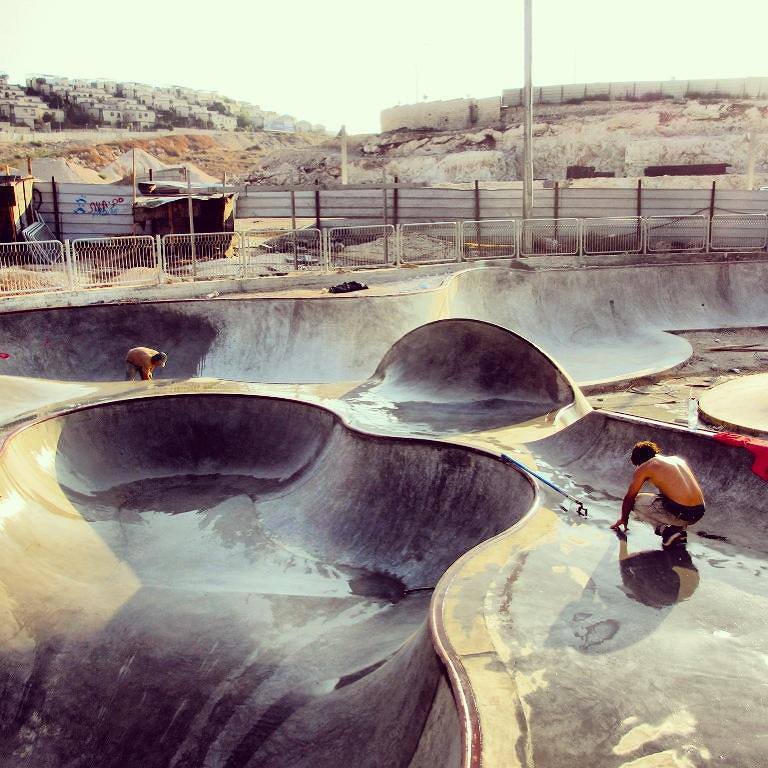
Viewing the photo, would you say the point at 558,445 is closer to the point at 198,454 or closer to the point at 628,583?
the point at 628,583

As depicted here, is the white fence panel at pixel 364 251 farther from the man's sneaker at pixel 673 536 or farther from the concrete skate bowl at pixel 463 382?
the man's sneaker at pixel 673 536

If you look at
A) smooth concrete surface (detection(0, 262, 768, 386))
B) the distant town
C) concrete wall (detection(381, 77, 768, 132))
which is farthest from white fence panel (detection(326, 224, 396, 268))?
the distant town

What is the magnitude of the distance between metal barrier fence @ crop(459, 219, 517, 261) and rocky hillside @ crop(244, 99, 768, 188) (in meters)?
24.2

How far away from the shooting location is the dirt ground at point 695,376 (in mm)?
14063

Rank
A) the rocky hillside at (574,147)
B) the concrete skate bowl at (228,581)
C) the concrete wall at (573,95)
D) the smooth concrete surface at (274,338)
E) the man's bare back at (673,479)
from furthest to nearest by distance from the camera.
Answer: the concrete wall at (573,95) → the rocky hillside at (574,147) → the smooth concrete surface at (274,338) → the man's bare back at (673,479) → the concrete skate bowl at (228,581)

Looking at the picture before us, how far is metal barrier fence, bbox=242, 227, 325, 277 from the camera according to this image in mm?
23344

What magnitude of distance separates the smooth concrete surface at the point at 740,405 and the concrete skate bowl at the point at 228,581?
15.8 feet

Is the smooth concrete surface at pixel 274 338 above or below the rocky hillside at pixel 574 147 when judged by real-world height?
below

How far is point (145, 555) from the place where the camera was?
9445mm

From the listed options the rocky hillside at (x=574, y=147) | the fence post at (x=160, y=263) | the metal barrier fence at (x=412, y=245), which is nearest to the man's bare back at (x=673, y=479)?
the fence post at (x=160, y=263)

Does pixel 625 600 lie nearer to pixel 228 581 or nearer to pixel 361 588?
pixel 361 588

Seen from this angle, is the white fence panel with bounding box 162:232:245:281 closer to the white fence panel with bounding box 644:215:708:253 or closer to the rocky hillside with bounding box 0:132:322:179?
the white fence panel with bounding box 644:215:708:253

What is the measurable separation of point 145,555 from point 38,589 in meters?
1.52

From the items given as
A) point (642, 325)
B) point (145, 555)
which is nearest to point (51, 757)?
point (145, 555)
